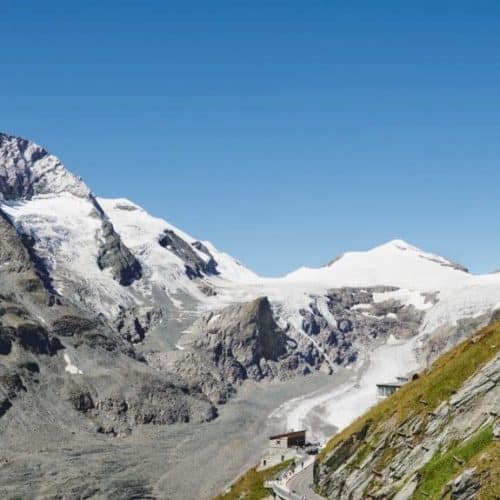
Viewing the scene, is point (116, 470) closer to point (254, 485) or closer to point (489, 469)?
point (254, 485)

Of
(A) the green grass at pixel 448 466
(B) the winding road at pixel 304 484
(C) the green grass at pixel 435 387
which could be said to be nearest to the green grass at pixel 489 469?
(A) the green grass at pixel 448 466

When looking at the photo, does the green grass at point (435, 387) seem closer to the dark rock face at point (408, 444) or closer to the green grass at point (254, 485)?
the dark rock face at point (408, 444)

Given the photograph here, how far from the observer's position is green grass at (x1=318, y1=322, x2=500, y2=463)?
64594 mm

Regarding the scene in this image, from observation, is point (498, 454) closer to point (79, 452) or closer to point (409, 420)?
point (409, 420)

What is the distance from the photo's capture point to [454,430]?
59.8 m

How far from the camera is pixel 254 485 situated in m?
97.8

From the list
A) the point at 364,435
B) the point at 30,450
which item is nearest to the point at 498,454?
the point at 364,435

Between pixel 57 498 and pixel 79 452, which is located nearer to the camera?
pixel 57 498

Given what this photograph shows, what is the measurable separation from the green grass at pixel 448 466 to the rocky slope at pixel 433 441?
0.23 feet

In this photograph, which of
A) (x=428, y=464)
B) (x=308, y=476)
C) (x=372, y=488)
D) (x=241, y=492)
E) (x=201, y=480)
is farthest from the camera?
(x=201, y=480)

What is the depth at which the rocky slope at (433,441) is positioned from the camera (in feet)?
168

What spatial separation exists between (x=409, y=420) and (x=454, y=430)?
654 cm

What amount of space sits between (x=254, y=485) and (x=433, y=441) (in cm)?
4178

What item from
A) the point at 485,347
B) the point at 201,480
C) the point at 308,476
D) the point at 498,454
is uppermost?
the point at 485,347
